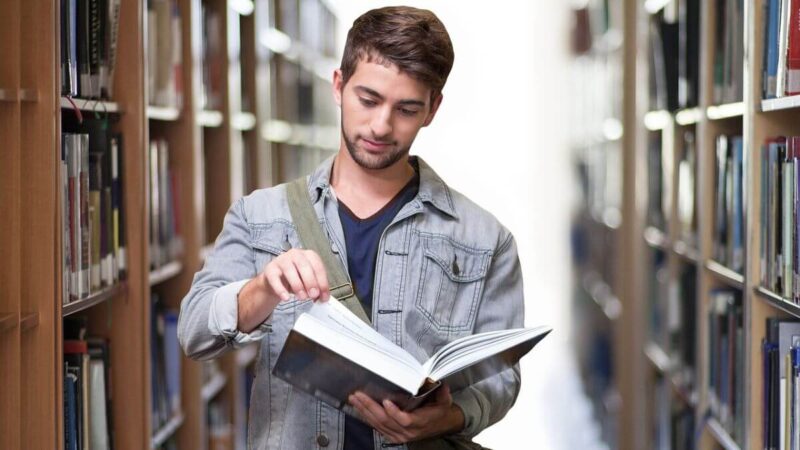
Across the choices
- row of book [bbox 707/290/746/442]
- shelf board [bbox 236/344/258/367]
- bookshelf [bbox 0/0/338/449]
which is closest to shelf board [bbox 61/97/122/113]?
bookshelf [bbox 0/0/338/449]

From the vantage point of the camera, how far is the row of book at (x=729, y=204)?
2855 millimetres

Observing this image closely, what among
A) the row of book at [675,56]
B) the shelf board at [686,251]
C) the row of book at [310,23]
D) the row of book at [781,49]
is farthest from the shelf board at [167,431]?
the row of book at [310,23]

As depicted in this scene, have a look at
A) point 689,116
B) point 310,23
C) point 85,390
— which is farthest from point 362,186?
point 310,23

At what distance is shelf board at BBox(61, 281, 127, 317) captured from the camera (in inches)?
87.8

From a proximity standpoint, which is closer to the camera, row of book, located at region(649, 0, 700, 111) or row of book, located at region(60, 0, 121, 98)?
row of book, located at region(60, 0, 121, 98)

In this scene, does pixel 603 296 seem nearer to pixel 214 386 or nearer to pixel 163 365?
pixel 214 386

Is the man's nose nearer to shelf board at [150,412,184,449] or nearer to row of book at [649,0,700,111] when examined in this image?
shelf board at [150,412,184,449]

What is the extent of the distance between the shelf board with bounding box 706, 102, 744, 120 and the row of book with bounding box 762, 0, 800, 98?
9.9 inches

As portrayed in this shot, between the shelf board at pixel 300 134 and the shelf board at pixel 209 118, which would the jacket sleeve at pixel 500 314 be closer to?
the shelf board at pixel 209 118

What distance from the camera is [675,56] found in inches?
148

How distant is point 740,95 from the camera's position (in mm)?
2850

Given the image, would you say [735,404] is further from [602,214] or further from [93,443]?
[602,214]

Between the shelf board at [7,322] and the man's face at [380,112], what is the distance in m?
0.66

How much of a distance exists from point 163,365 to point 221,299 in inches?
64.4
